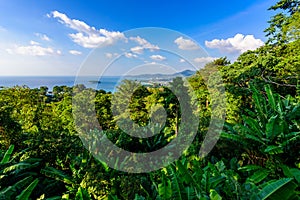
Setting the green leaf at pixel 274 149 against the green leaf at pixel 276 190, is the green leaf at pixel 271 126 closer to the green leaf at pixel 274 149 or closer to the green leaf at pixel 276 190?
the green leaf at pixel 274 149

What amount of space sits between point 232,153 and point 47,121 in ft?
30.4

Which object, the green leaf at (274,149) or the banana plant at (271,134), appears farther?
the banana plant at (271,134)

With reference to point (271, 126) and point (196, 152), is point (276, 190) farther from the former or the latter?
point (196, 152)

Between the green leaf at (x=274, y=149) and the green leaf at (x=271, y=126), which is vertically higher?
the green leaf at (x=271, y=126)

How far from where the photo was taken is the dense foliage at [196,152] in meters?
3.50

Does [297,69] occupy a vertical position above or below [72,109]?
above

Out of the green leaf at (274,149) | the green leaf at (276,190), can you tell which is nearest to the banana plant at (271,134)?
the green leaf at (274,149)

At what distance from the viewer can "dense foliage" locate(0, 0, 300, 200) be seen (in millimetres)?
3500

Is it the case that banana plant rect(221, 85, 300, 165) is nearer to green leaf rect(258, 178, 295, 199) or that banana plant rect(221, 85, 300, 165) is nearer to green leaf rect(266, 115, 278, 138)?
green leaf rect(266, 115, 278, 138)

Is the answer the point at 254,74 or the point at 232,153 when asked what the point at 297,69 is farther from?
the point at 232,153

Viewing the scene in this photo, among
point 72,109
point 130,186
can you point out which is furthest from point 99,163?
point 72,109

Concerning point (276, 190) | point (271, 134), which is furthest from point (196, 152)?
point (276, 190)

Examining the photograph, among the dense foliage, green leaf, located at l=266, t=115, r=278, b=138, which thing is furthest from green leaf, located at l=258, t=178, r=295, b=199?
green leaf, located at l=266, t=115, r=278, b=138

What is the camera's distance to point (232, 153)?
7.40 m
